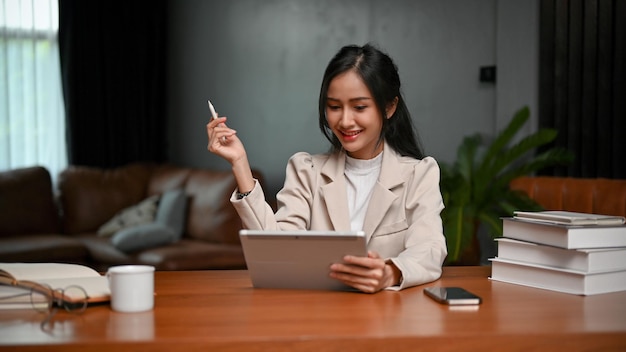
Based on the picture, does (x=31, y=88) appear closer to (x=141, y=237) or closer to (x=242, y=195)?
(x=141, y=237)

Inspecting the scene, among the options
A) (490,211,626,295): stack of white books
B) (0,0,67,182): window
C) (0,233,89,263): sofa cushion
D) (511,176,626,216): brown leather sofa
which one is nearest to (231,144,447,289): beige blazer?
(490,211,626,295): stack of white books

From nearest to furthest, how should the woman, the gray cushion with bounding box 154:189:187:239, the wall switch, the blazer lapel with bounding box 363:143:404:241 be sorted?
the woman, the blazer lapel with bounding box 363:143:404:241, the gray cushion with bounding box 154:189:187:239, the wall switch

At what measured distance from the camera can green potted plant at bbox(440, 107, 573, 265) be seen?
418 centimetres

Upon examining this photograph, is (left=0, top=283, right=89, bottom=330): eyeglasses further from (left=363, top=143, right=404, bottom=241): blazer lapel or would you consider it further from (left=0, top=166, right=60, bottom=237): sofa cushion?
(left=0, top=166, right=60, bottom=237): sofa cushion

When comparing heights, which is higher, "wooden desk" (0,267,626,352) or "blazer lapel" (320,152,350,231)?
"blazer lapel" (320,152,350,231)

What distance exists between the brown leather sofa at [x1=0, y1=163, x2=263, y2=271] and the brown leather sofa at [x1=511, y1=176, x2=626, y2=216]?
73.9 inches

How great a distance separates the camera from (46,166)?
206 inches

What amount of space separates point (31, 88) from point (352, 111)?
12.4 ft

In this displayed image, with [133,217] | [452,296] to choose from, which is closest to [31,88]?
[133,217]

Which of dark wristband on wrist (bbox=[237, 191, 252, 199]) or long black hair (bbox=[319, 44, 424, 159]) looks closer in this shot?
dark wristband on wrist (bbox=[237, 191, 252, 199])

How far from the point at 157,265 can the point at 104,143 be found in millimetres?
1769

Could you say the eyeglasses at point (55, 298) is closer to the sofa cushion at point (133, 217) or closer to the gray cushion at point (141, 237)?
the gray cushion at point (141, 237)

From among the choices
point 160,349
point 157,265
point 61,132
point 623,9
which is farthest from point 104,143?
point 160,349

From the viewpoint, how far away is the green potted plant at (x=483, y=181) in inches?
165
